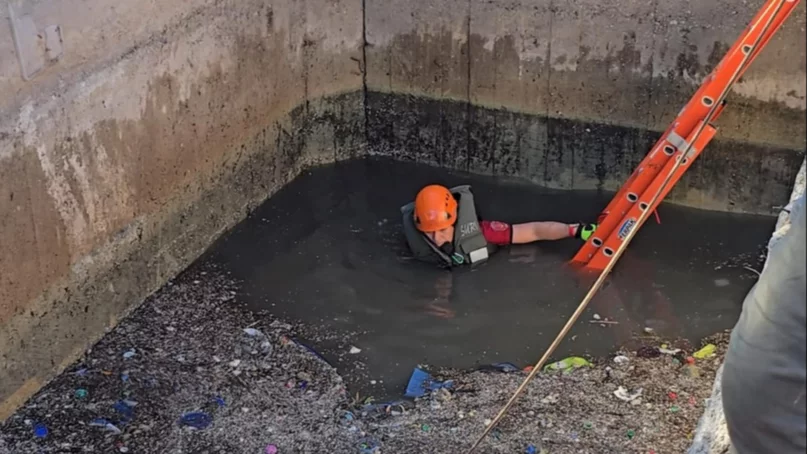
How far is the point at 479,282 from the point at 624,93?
1.69m

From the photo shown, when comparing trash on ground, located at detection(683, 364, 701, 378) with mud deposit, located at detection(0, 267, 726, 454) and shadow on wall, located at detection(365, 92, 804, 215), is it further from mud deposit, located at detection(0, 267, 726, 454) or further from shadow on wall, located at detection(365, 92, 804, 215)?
shadow on wall, located at detection(365, 92, 804, 215)

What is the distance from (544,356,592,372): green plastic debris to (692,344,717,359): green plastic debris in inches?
23.0

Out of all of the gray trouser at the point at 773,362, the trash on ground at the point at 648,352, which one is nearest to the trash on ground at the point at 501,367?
the trash on ground at the point at 648,352

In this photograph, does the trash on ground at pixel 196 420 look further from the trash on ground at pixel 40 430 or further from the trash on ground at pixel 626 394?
the trash on ground at pixel 626 394

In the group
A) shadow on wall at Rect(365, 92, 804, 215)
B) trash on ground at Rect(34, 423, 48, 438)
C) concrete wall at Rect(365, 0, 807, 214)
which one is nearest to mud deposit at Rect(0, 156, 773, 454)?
trash on ground at Rect(34, 423, 48, 438)

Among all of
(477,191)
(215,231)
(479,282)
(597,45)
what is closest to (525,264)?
(479,282)

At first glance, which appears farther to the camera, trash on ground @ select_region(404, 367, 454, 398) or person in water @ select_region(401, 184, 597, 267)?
person in water @ select_region(401, 184, 597, 267)

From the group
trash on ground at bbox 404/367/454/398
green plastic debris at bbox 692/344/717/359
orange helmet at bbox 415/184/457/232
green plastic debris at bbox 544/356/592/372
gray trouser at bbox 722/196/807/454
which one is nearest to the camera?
gray trouser at bbox 722/196/807/454

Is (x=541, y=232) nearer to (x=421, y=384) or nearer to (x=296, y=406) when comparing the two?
(x=421, y=384)

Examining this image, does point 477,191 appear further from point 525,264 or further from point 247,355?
point 247,355

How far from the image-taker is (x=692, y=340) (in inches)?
213

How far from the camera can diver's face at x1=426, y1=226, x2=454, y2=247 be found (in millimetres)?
6117

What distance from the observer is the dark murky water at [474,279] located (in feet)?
18.0

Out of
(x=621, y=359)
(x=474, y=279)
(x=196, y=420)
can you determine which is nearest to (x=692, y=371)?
(x=621, y=359)
